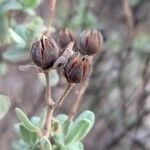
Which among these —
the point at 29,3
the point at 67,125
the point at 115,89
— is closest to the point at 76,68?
the point at 67,125

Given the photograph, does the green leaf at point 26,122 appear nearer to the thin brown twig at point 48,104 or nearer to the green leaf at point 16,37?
the thin brown twig at point 48,104

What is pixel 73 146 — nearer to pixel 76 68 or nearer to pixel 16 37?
pixel 76 68

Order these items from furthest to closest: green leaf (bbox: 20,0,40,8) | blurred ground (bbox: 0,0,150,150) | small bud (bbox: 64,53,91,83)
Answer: blurred ground (bbox: 0,0,150,150), green leaf (bbox: 20,0,40,8), small bud (bbox: 64,53,91,83)

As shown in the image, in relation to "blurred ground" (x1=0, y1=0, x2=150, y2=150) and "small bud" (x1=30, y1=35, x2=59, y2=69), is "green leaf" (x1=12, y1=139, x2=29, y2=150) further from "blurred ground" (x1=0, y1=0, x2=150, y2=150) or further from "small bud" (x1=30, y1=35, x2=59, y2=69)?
"blurred ground" (x1=0, y1=0, x2=150, y2=150)

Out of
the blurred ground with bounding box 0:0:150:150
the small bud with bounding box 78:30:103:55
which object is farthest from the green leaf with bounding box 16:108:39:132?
the blurred ground with bounding box 0:0:150:150

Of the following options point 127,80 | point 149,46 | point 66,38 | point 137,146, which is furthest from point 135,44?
point 66,38

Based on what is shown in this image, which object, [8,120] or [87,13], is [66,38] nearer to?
[87,13]

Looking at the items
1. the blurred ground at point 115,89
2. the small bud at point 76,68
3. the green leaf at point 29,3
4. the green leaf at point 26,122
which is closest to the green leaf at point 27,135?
the green leaf at point 26,122
